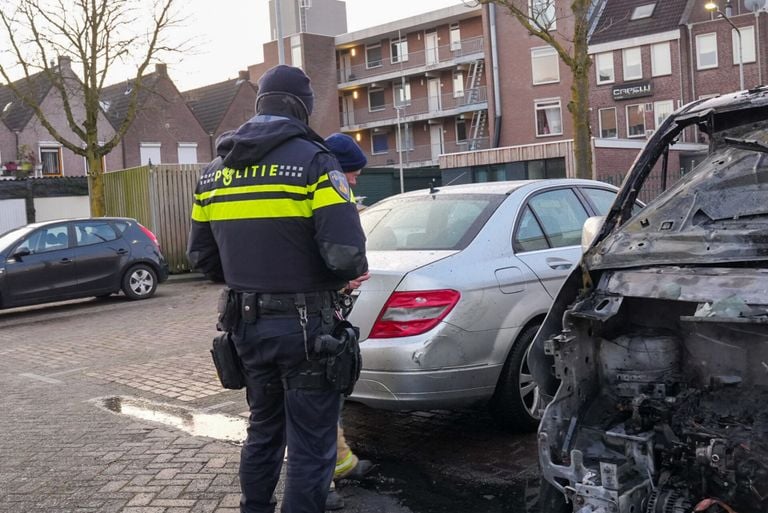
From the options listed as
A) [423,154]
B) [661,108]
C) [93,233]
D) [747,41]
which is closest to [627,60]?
[661,108]

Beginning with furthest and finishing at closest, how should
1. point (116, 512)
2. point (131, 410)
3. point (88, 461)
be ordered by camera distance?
point (131, 410)
point (88, 461)
point (116, 512)

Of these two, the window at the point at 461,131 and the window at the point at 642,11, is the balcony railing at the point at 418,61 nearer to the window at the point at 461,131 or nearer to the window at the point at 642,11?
the window at the point at 461,131

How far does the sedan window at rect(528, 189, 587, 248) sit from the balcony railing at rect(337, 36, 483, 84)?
40.4 m

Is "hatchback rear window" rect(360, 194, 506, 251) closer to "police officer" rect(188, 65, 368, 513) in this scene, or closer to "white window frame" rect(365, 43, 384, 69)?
"police officer" rect(188, 65, 368, 513)

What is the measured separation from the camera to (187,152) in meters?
41.8

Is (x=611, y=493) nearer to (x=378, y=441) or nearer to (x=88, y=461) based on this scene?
(x=378, y=441)

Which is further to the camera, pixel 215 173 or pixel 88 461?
pixel 88 461

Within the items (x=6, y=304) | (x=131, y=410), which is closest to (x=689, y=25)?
(x=6, y=304)

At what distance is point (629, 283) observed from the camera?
3.24 m

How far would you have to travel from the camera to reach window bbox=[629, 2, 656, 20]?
38750 mm

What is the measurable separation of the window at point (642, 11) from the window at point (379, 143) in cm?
1753

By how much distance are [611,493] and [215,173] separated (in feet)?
6.93

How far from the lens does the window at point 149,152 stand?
39625 mm

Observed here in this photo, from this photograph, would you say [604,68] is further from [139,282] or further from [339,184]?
[339,184]
